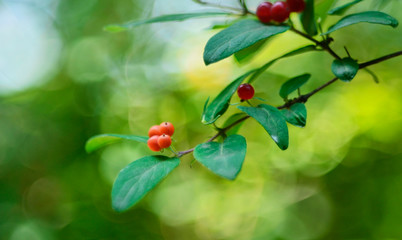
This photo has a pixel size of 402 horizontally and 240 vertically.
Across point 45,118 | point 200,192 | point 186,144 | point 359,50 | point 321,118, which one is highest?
point 359,50

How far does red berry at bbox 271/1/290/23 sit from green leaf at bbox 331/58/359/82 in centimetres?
14

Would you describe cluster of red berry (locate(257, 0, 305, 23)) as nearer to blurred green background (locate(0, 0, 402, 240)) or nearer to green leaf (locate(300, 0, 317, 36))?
green leaf (locate(300, 0, 317, 36))

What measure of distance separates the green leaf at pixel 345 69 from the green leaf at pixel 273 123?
0.15 metres

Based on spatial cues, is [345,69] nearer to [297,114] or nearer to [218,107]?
[297,114]

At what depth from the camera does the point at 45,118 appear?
8.18 feet

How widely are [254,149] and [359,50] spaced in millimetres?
955

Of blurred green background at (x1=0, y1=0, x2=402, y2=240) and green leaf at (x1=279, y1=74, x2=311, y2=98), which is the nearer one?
green leaf at (x1=279, y1=74, x2=311, y2=98)

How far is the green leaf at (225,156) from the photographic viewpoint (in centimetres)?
37

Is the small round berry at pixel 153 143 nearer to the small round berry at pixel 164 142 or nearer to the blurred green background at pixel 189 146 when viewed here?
the small round berry at pixel 164 142

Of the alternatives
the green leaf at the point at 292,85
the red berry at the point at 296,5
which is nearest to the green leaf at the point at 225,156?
→ the green leaf at the point at 292,85

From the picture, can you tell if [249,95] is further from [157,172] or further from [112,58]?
[112,58]

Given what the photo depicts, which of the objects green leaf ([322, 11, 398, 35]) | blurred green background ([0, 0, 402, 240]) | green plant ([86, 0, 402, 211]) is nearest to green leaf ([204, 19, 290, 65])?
green plant ([86, 0, 402, 211])

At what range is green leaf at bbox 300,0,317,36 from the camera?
0.65 metres

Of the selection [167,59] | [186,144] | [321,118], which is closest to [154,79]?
[167,59]
